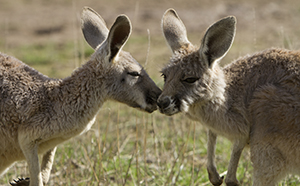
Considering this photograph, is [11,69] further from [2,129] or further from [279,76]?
[279,76]

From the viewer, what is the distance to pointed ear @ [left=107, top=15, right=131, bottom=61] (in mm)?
4215

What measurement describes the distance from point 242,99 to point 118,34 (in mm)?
1358

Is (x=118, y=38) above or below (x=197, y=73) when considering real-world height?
above

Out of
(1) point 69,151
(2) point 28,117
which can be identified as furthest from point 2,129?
(1) point 69,151

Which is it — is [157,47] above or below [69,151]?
below

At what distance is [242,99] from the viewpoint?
14.5 feet

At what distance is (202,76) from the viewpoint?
433 cm

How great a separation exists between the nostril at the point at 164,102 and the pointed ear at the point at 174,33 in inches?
23.7

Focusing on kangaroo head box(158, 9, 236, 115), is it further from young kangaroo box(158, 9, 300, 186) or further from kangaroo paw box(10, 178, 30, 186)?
kangaroo paw box(10, 178, 30, 186)

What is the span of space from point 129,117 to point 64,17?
31.1 feet

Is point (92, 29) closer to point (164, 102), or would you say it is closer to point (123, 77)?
point (123, 77)

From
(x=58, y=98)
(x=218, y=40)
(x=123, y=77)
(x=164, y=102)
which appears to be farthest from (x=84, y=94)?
(x=218, y=40)

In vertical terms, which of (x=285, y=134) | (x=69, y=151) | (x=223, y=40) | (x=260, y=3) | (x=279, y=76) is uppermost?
(x=223, y=40)

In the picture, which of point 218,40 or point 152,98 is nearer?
point 218,40
